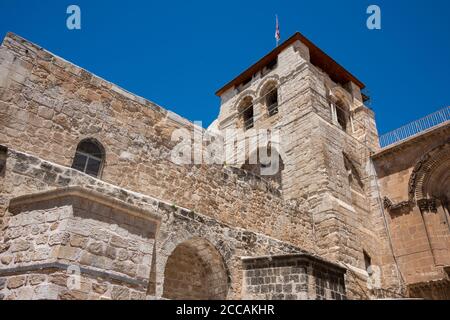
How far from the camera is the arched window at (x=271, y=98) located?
14844mm

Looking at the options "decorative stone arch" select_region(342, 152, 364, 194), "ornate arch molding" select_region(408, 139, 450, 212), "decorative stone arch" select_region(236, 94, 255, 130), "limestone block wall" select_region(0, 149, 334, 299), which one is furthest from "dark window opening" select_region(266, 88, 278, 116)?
"limestone block wall" select_region(0, 149, 334, 299)

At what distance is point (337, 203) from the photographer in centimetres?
1009

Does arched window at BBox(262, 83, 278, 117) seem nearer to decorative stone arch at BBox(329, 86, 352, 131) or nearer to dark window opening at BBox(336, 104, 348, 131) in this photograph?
decorative stone arch at BBox(329, 86, 352, 131)

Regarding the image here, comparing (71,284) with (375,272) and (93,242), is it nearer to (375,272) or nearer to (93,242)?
(93,242)

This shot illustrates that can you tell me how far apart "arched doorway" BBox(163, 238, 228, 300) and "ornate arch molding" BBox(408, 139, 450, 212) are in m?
7.89

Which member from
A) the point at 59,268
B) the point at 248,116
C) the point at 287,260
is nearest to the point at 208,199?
the point at 287,260

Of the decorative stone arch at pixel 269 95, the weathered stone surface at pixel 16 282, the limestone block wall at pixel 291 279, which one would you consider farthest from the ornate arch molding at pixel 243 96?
the weathered stone surface at pixel 16 282

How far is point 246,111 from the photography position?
54.2 feet

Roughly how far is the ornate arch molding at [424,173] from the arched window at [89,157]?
9.66 m

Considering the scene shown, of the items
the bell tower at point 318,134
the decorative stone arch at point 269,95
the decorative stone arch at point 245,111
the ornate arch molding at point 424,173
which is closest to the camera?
the bell tower at point 318,134

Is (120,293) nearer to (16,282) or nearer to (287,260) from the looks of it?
(16,282)

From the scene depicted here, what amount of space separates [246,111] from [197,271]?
36.7ft

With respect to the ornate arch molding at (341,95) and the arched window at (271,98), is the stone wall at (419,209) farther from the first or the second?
the arched window at (271,98)
